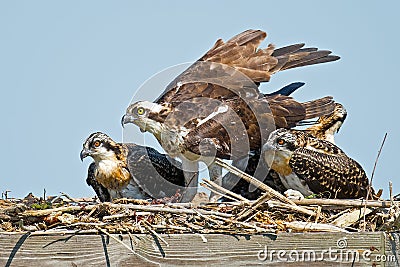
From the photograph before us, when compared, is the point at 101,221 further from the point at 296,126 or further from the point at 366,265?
the point at 296,126

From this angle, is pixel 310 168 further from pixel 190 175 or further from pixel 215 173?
pixel 190 175

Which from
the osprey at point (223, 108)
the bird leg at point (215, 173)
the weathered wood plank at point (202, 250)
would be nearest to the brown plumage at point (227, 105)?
the osprey at point (223, 108)

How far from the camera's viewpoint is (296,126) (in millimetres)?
6797

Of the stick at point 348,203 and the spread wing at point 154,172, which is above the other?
the spread wing at point 154,172

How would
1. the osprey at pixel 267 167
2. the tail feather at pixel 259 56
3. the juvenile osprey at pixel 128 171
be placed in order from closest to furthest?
the osprey at pixel 267 167 → the juvenile osprey at pixel 128 171 → the tail feather at pixel 259 56

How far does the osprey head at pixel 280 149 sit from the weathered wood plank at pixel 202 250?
2.27 meters

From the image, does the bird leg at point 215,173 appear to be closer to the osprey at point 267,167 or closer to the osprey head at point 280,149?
the osprey at point 267,167

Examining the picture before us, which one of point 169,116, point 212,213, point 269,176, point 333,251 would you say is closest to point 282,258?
→ point 333,251

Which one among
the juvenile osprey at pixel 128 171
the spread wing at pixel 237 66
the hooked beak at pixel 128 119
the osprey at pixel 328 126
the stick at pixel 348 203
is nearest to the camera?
the stick at pixel 348 203

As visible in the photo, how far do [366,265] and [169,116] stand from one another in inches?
125

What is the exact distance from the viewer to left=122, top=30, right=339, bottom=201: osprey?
6.32m

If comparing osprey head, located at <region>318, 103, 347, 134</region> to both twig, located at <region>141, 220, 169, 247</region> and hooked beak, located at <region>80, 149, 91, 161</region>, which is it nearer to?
hooked beak, located at <region>80, 149, 91, 161</region>

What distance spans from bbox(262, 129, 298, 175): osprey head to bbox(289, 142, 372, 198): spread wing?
0.05m

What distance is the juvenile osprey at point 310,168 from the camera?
5746mm
